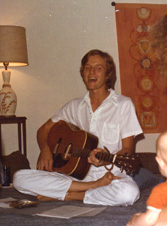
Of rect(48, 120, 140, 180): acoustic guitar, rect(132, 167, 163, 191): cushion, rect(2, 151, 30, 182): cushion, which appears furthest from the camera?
rect(2, 151, 30, 182): cushion

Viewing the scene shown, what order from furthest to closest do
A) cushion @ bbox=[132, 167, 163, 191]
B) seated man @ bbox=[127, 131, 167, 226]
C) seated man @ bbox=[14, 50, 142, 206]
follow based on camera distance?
cushion @ bbox=[132, 167, 163, 191]
seated man @ bbox=[14, 50, 142, 206]
seated man @ bbox=[127, 131, 167, 226]

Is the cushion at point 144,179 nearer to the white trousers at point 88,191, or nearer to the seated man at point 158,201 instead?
the white trousers at point 88,191

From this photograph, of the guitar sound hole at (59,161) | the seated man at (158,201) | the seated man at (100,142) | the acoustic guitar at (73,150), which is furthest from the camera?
the guitar sound hole at (59,161)

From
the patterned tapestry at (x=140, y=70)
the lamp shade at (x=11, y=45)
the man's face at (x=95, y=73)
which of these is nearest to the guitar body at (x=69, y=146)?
the man's face at (x=95, y=73)

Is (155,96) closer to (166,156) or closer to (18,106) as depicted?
(18,106)

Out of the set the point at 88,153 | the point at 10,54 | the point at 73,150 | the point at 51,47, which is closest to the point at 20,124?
the point at 10,54

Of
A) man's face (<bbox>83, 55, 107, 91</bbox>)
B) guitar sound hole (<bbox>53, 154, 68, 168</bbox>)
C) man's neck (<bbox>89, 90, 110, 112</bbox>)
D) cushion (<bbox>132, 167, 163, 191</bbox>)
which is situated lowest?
cushion (<bbox>132, 167, 163, 191</bbox>)

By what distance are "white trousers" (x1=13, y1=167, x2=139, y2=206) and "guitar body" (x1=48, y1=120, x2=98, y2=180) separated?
2.7 inches

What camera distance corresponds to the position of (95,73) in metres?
2.95

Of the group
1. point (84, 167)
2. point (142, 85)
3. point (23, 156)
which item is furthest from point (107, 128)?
point (142, 85)

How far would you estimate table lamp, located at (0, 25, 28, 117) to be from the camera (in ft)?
11.7

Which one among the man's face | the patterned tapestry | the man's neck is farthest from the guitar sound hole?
the patterned tapestry

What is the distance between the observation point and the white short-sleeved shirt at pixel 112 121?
281 cm

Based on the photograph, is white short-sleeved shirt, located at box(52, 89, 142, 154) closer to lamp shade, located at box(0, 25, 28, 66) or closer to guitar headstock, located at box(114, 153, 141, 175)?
guitar headstock, located at box(114, 153, 141, 175)
